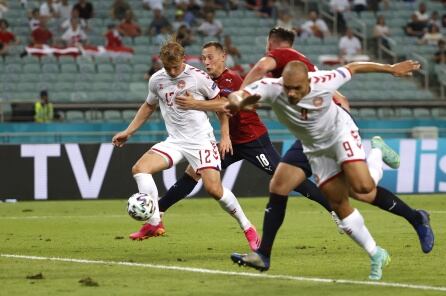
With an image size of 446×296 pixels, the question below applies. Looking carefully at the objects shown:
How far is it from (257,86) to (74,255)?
3.46 metres

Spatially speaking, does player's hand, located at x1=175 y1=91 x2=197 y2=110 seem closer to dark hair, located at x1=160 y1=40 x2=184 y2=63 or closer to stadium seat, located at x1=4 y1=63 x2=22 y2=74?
dark hair, located at x1=160 y1=40 x2=184 y2=63

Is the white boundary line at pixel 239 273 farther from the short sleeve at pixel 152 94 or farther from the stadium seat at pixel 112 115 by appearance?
the stadium seat at pixel 112 115

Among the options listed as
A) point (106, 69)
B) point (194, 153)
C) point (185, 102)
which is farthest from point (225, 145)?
point (106, 69)

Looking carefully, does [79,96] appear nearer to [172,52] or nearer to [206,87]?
[206,87]

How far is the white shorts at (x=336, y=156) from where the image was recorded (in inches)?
374

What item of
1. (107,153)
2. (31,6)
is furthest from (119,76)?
(107,153)

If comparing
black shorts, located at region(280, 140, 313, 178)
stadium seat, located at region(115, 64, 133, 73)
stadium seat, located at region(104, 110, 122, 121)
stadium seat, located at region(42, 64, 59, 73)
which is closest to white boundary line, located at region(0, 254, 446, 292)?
black shorts, located at region(280, 140, 313, 178)

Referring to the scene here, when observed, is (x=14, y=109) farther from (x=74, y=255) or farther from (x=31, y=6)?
(x=74, y=255)

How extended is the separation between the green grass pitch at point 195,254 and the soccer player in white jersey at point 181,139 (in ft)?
1.89

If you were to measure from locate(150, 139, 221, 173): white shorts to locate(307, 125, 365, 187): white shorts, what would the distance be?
8.55ft

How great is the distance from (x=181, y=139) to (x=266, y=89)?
3.30 m

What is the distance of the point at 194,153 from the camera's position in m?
12.3

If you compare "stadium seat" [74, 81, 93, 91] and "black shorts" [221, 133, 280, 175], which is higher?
"black shorts" [221, 133, 280, 175]

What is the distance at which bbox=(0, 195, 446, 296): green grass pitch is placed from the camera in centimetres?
909
